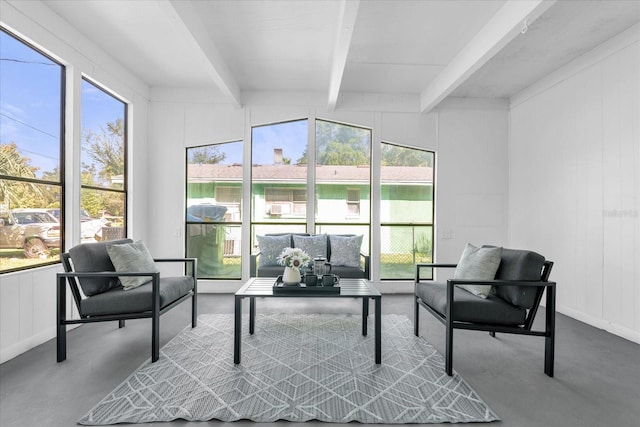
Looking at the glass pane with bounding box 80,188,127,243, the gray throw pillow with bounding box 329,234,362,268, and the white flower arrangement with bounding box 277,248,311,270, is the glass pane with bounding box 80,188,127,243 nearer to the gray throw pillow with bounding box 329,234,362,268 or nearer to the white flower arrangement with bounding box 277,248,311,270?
the white flower arrangement with bounding box 277,248,311,270

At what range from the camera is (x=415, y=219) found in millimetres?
Result: 5176


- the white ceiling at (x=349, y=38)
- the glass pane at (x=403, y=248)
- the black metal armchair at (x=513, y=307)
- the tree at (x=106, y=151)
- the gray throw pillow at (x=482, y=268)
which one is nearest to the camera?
the black metal armchair at (x=513, y=307)

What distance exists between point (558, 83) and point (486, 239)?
2.32 m

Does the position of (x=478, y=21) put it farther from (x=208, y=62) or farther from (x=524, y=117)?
(x=208, y=62)

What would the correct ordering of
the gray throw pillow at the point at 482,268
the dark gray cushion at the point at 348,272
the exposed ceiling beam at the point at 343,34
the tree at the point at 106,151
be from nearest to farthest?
the exposed ceiling beam at the point at 343,34
the gray throw pillow at the point at 482,268
the tree at the point at 106,151
the dark gray cushion at the point at 348,272

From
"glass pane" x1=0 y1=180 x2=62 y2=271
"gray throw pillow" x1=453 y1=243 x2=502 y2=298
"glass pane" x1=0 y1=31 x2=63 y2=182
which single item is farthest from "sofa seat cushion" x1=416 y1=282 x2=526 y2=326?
"glass pane" x1=0 y1=31 x2=63 y2=182

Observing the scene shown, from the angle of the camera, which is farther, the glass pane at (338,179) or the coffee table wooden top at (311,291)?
the glass pane at (338,179)

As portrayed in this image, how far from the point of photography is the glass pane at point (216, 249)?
5020 mm

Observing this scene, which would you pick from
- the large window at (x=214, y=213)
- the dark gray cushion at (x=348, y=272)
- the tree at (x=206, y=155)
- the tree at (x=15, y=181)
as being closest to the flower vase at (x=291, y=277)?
the dark gray cushion at (x=348, y=272)

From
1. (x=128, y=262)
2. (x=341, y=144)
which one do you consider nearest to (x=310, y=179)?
(x=341, y=144)

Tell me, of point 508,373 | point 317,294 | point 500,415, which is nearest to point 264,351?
point 317,294

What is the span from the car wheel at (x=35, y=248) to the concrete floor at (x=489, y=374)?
2.72 feet

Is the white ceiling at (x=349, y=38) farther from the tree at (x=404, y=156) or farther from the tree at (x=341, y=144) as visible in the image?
the tree at (x=404, y=156)

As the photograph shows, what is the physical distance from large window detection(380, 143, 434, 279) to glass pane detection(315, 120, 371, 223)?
0.98ft
